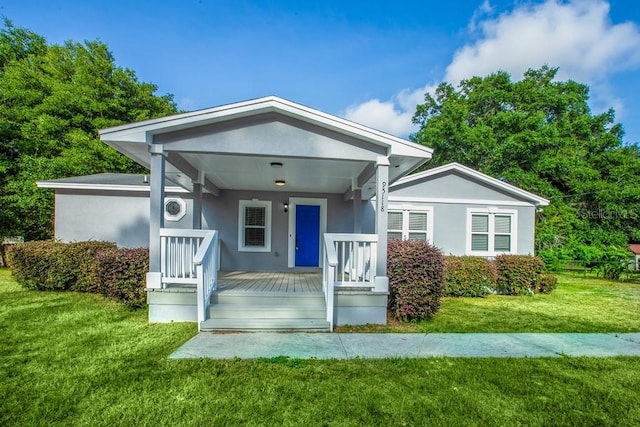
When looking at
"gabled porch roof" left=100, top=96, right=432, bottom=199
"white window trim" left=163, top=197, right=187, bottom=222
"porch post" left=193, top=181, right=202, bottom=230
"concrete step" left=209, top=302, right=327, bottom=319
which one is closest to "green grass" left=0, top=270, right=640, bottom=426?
"concrete step" left=209, top=302, right=327, bottom=319

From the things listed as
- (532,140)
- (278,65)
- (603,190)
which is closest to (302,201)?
(278,65)

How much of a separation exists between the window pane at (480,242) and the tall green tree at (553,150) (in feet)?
33.2

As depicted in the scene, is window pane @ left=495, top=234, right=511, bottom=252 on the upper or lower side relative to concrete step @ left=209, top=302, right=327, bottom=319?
upper

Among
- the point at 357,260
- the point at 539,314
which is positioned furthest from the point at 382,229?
the point at 539,314

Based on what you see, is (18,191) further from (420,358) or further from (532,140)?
(532,140)

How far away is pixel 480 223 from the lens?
34.4 ft

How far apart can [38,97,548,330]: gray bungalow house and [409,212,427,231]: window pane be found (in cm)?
3

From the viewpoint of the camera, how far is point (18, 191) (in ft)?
39.1

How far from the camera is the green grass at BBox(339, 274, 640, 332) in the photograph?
17.7 ft

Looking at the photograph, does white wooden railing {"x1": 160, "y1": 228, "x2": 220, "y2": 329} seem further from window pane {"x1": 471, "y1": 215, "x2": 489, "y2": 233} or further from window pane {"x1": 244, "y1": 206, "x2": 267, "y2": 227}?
window pane {"x1": 471, "y1": 215, "x2": 489, "y2": 233}

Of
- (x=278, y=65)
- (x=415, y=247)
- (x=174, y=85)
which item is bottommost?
(x=415, y=247)

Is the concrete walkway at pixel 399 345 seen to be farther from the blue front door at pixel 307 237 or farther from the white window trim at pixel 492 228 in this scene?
the white window trim at pixel 492 228

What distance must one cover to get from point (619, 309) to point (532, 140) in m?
16.2

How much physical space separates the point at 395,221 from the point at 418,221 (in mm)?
785
